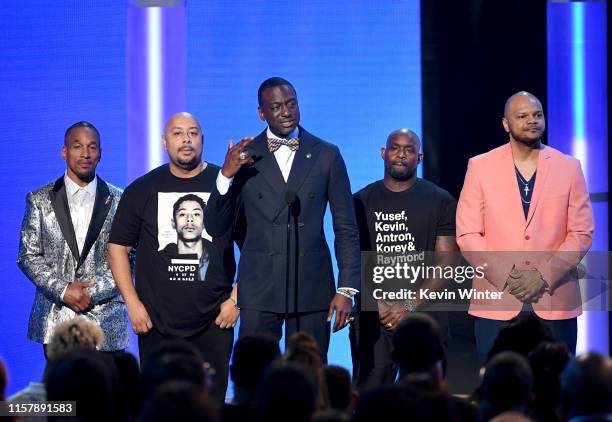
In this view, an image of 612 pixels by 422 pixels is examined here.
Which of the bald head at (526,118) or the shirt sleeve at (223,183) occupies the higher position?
the bald head at (526,118)

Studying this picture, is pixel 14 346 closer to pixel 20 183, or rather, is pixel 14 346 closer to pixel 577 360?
pixel 20 183

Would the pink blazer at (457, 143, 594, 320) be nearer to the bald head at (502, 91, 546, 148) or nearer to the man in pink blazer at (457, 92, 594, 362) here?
the man in pink blazer at (457, 92, 594, 362)

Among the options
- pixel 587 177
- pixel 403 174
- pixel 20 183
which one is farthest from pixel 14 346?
pixel 587 177

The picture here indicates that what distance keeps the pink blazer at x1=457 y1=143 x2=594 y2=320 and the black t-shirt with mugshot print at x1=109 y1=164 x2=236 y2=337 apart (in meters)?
1.37

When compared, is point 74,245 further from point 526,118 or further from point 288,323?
point 526,118

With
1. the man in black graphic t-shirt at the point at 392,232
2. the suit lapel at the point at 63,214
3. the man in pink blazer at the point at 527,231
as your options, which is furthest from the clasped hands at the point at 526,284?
the suit lapel at the point at 63,214

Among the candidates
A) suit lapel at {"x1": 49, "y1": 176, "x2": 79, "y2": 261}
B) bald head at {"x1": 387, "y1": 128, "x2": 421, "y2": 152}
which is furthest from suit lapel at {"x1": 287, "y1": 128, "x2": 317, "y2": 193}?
suit lapel at {"x1": 49, "y1": 176, "x2": 79, "y2": 261}

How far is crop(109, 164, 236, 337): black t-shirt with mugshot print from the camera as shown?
20.4 feet

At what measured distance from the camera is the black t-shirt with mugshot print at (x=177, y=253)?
6.21m

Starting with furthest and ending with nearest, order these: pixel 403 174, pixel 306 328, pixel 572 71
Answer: pixel 572 71
pixel 403 174
pixel 306 328

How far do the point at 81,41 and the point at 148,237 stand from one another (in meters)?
1.82

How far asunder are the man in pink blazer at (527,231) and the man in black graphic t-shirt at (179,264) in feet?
4.47

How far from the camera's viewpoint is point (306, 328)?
597 cm

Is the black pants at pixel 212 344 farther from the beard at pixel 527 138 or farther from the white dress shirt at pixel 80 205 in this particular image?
the beard at pixel 527 138
